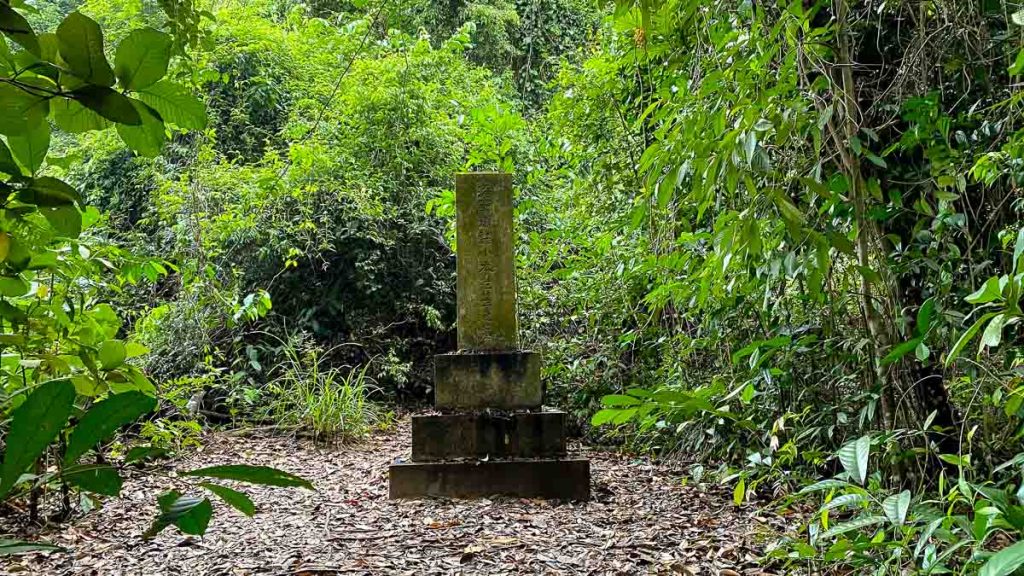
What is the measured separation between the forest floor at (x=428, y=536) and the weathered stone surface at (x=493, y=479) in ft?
0.27

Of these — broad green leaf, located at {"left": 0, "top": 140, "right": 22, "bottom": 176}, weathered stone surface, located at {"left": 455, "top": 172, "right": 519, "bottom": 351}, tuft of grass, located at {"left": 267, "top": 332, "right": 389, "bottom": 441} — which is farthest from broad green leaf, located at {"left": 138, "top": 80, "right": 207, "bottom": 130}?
tuft of grass, located at {"left": 267, "top": 332, "right": 389, "bottom": 441}

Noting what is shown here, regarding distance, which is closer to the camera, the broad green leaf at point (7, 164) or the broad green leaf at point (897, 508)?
the broad green leaf at point (7, 164)

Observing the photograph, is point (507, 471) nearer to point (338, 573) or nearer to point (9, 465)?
point (338, 573)

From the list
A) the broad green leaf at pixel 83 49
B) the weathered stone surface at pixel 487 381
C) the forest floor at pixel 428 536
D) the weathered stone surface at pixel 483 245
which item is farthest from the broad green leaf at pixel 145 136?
the weathered stone surface at pixel 483 245

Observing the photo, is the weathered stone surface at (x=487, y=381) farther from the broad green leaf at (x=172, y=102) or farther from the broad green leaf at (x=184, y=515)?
the broad green leaf at (x=184, y=515)

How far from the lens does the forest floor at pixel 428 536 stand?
2.73m

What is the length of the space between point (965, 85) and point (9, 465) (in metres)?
3.06

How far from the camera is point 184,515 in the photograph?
42 cm

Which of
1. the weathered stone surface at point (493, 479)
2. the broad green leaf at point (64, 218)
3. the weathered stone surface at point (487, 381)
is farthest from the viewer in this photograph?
the weathered stone surface at point (487, 381)

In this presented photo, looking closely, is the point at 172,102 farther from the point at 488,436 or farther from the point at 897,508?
the point at 488,436

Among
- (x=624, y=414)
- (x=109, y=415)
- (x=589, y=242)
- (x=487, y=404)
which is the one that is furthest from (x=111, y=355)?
(x=589, y=242)

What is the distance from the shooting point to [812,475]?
3373 mm

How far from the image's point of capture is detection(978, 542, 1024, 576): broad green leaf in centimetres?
88

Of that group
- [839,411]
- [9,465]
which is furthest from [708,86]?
[9,465]
